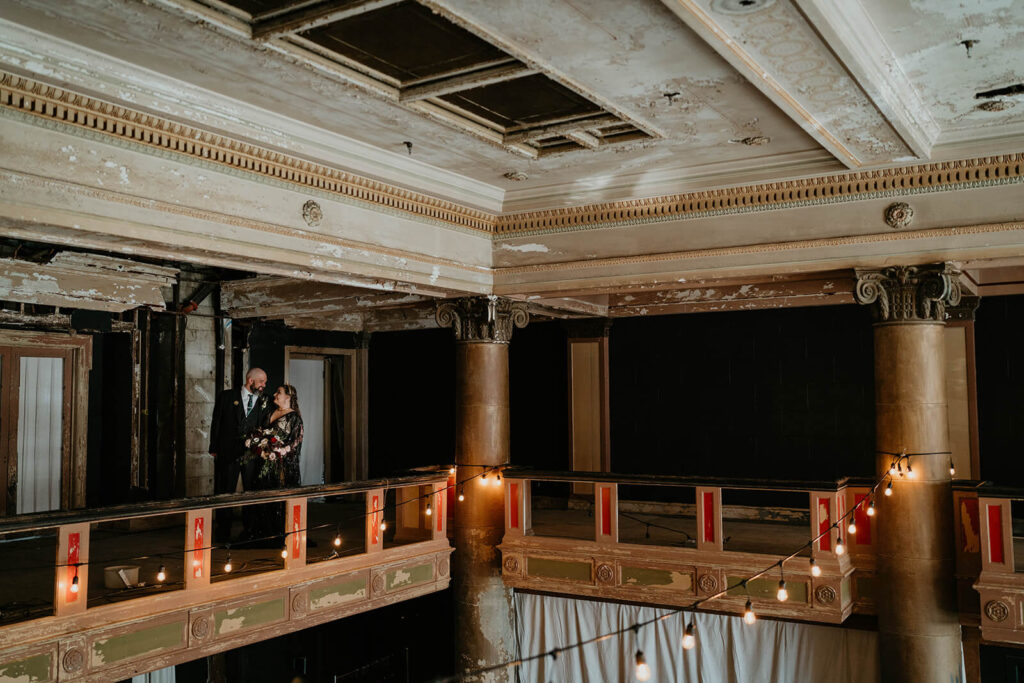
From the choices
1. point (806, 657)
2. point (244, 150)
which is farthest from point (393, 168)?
point (806, 657)

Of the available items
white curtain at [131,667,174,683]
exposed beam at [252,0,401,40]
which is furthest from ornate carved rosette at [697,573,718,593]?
white curtain at [131,667,174,683]

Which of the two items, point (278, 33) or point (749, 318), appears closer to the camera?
point (278, 33)

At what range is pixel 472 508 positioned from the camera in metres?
8.91

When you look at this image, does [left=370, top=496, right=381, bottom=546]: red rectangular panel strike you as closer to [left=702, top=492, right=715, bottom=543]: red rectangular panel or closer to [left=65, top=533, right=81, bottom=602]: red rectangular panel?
[left=65, top=533, right=81, bottom=602]: red rectangular panel

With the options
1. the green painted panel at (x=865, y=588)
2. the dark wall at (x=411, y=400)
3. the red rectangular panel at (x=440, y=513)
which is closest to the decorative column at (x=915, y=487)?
the green painted panel at (x=865, y=588)

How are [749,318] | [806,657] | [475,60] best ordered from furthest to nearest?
1. [749,318]
2. [806,657]
3. [475,60]

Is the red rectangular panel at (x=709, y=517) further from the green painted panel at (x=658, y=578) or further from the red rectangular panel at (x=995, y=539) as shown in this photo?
the red rectangular panel at (x=995, y=539)

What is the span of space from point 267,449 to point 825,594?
5.31m

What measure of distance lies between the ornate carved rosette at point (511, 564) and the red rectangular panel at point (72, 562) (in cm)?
432

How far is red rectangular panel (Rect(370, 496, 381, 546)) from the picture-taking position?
8.11 meters

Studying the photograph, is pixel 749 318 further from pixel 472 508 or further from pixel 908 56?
pixel 908 56

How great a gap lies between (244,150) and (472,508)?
14.8 ft

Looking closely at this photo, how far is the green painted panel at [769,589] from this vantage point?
24.5ft

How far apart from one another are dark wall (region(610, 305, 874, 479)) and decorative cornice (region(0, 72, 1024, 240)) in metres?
3.46
